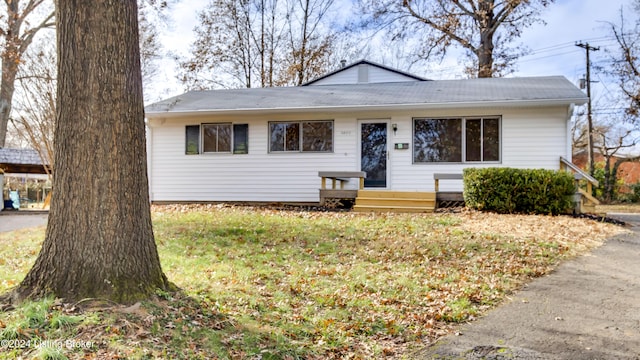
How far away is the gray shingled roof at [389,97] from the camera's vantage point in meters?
10.7

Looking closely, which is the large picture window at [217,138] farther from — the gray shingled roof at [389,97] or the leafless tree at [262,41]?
the leafless tree at [262,41]

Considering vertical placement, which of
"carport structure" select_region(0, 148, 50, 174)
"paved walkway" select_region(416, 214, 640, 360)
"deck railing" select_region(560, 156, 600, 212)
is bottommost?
"paved walkway" select_region(416, 214, 640, 360)

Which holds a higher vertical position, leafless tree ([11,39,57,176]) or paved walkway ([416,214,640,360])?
leafless tree ([11,39,57,176])

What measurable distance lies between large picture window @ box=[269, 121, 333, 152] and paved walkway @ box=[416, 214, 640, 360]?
24.9 feet

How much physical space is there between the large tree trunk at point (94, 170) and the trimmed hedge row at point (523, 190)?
778 centimetres

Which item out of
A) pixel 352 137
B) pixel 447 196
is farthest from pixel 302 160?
pixel 447 196

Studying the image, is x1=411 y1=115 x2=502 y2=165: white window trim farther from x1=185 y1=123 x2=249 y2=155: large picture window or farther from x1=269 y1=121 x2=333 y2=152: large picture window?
x1=185 y1=123 x2=249 y2=155: large picture window

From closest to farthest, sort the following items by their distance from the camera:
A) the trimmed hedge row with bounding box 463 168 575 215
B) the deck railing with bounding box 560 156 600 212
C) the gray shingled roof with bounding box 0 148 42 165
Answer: the trimmed hedge row with bounding box 463 168 575 215, the deck railing with bounding box 560 156 600 212, the gray shingled roof with bounding box 0 148 42 165

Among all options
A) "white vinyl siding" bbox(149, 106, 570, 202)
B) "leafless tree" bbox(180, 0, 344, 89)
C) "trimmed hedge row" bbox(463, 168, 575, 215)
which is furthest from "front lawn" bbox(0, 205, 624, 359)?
"leafless tree" bbox(180, 0, 344, 89)

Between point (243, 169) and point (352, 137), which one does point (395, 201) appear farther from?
point (243, 169)

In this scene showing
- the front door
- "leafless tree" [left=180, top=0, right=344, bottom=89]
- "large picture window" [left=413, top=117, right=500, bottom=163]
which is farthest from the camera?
"leafless tree" [left=180, top=0, right=344, bottom=89]

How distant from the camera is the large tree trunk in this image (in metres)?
3.25

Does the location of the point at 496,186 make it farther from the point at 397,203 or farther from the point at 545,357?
the point at 545,357

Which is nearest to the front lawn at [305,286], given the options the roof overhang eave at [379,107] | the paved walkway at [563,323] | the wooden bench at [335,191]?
the paved walkway at [563,323]
